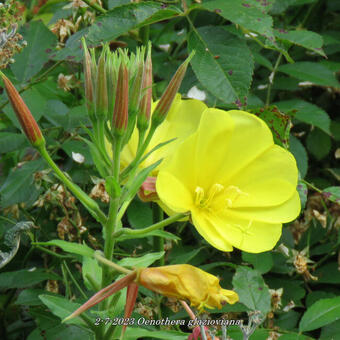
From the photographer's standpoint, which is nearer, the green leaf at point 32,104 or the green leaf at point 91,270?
the green leaf at point 91,270

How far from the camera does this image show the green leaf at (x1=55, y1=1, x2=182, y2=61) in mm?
979

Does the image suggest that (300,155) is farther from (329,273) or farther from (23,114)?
(23,114)

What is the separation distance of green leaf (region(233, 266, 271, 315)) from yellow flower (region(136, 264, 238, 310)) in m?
0.35

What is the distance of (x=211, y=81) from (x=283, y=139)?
0.17 metres

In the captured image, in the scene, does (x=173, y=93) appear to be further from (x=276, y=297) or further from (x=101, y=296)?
(x=276, y=297)

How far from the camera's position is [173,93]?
806 millimetres

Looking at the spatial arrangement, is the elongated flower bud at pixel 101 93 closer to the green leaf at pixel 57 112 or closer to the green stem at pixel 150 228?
the green stem at pixel 150 228

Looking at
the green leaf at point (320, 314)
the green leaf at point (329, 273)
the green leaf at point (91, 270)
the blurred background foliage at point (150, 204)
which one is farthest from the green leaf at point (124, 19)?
the green leaf at point (329, 273)

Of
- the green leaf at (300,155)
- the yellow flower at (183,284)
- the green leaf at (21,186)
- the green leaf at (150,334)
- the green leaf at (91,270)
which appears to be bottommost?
the green leaf at (300,155)

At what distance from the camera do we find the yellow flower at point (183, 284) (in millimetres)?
680

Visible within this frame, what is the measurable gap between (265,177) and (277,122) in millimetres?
179

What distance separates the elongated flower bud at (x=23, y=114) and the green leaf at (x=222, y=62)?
1.08 feet

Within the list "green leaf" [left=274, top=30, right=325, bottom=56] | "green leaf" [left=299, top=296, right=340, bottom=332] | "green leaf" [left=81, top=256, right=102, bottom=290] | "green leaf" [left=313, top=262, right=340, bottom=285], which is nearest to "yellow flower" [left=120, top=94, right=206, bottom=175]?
"green leaf" [left=81, top=256, right=102, bottom=290]

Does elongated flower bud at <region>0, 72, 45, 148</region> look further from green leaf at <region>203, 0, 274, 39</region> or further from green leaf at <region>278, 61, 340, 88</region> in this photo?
green leaf at <region>278, 61, 340, 88</region>
